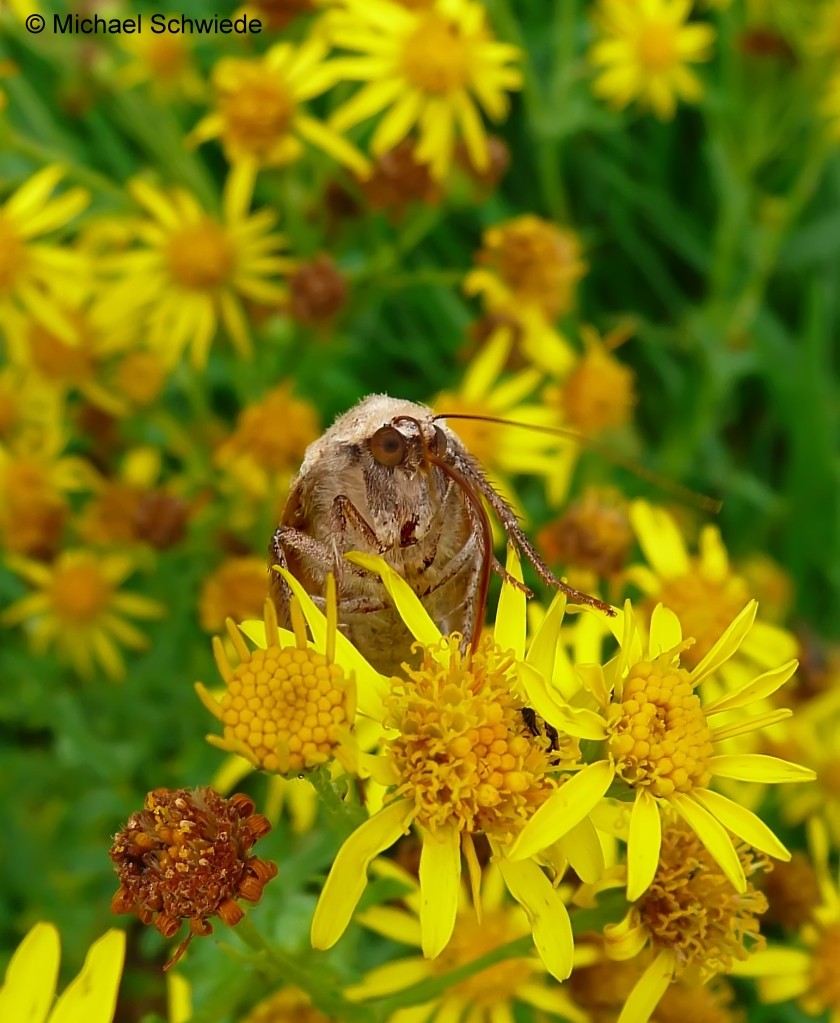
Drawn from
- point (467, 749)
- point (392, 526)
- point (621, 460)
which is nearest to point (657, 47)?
point (621, 460)

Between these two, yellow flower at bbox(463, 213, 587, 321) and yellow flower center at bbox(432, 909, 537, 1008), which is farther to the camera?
yellow flower at bbox(463, 213, 587, 321)

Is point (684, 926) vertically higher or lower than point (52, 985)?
lower

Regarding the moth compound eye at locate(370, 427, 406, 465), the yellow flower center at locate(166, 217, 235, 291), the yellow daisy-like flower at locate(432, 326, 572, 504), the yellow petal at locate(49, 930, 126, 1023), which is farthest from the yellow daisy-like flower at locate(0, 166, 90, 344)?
the yellow petal at locate(49, 930, 126, 1023)

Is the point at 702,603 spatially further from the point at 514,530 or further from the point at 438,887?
the point at 438,887

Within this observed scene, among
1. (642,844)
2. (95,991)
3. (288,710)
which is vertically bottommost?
(95,991)

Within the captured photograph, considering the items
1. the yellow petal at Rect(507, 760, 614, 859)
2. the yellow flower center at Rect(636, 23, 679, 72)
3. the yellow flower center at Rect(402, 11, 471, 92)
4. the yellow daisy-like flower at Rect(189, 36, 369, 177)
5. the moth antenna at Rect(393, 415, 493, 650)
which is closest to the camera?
the yellow petal at Rect(507, 760, 614, 859)

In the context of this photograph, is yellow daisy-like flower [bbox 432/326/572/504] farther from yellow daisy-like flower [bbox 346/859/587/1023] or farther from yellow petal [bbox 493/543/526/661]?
yellow petal [bbox 493/543/526/661]

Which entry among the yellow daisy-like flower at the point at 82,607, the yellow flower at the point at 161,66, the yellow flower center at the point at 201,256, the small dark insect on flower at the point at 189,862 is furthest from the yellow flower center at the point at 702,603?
the yellow flower at the point at 161,66

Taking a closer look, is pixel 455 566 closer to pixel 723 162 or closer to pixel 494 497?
pixel 494 497
